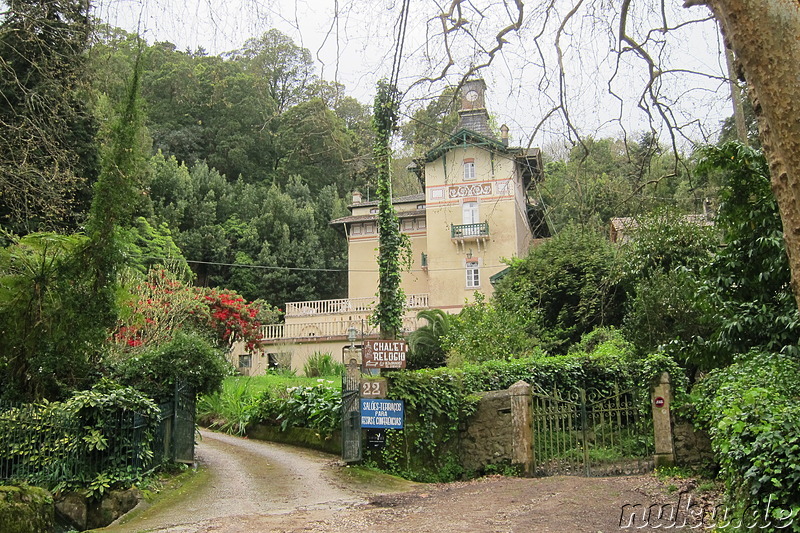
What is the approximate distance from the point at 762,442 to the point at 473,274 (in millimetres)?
30466

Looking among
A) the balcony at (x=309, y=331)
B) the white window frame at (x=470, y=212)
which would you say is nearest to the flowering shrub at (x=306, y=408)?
the balcony at (x=309, y=331)

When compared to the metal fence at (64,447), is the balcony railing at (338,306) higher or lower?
higher

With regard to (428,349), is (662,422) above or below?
below

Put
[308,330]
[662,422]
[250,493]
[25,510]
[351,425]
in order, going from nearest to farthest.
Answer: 1. [25,510]
2. [250,493]
3. [662,422]
4. [351,425]
5. [308,330]

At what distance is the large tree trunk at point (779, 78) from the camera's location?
3908mm

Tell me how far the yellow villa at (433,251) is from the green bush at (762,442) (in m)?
21.6

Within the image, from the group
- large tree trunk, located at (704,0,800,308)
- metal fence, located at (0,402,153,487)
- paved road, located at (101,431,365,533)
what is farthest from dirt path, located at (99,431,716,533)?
large tree trunk, located at (704,0,800,308)

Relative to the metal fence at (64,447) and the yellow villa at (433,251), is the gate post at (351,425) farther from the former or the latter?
the yellow villa at (433,251)

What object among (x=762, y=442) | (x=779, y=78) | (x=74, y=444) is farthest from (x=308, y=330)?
(x=779, y=78)

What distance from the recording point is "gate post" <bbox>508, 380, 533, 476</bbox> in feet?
44.2

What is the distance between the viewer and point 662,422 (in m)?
12.4

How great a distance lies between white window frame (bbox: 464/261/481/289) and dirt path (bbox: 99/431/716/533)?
22.6 meters

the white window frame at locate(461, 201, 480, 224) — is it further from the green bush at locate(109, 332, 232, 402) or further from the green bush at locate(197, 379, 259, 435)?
the green bush at locate(109, 332, 232, 402)

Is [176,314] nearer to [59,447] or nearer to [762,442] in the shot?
[59,447]
